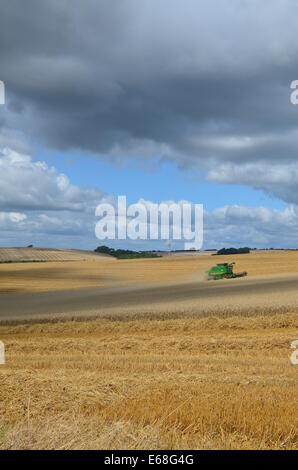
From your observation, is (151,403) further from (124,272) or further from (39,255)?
(39,255)

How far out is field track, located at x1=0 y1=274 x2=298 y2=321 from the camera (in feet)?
115

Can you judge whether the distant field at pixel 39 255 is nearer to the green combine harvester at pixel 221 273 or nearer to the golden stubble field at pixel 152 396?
the green combine harvester at pixel 221 273

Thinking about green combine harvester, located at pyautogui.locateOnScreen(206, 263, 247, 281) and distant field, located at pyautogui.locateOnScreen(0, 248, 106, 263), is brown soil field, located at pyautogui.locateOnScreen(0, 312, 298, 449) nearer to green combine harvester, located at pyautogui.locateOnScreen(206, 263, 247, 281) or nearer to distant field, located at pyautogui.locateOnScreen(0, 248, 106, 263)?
green combine harvester, located at pyautogui.locateOnScreen(206, 263, 247, 281)

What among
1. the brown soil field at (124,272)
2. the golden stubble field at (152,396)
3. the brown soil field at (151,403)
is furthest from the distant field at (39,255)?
the brown soil field at (151,403)

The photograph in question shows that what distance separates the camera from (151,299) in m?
41.8

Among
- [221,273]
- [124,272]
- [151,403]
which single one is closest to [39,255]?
[124,272]

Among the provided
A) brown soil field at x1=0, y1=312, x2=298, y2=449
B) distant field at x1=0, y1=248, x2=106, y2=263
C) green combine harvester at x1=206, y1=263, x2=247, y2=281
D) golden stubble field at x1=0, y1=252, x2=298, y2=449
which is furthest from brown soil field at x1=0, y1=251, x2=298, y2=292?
brown soil field at x1=0, y1=312, x2=298, y2=449

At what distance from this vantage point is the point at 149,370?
13062 mm

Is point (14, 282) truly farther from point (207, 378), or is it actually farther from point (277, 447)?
point (277, 447)

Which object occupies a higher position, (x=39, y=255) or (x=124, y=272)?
(x=39, y=255)

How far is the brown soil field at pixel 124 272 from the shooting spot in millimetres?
62719

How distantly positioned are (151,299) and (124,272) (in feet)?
114

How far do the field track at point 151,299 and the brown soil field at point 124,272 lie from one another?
9.38 meters

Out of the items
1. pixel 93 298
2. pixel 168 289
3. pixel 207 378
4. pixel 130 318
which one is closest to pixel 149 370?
pixel 207 378
